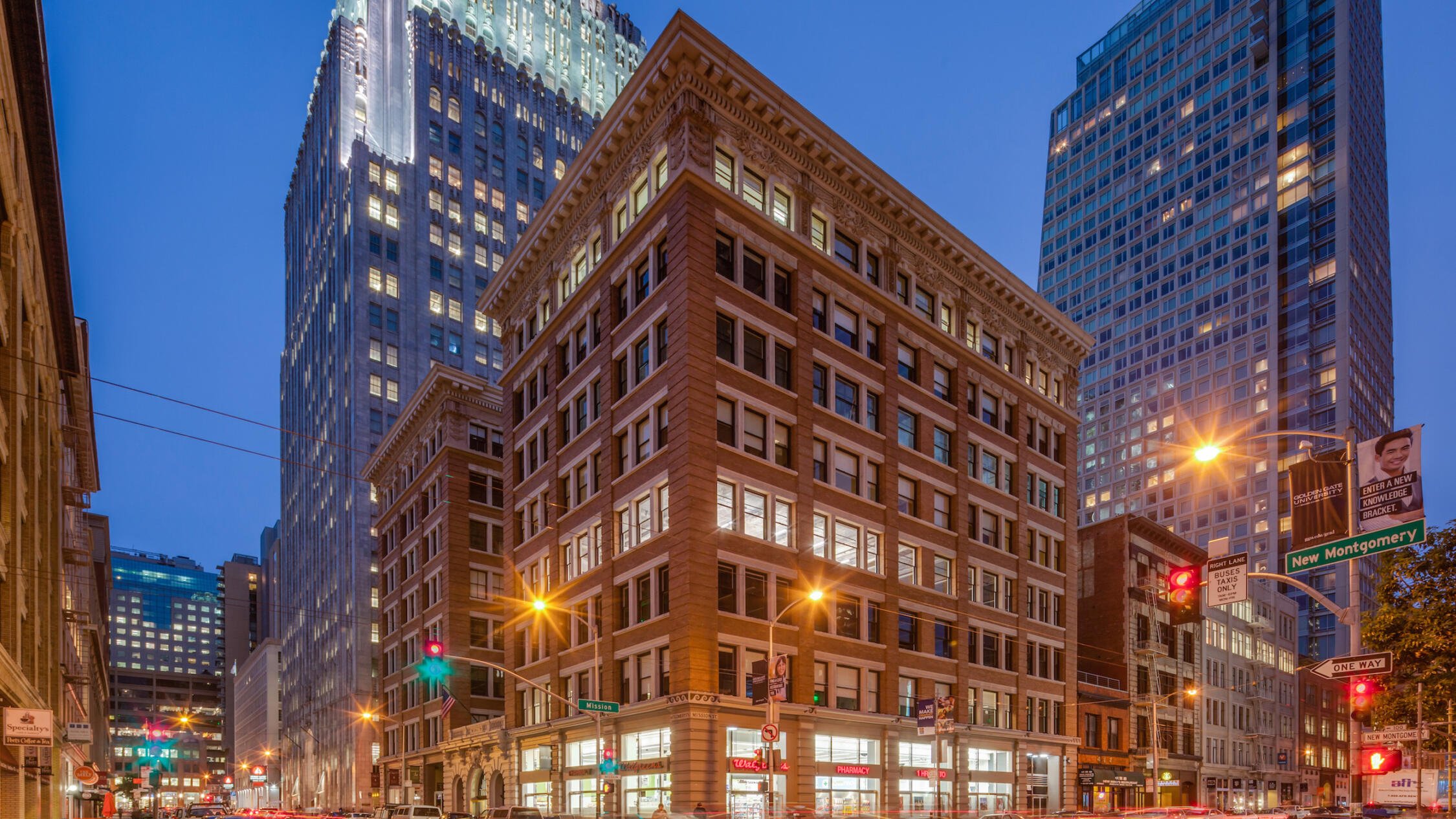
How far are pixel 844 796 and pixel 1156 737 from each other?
27227 millimetres

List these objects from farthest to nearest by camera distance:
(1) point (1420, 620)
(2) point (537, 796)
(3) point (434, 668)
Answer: (2) point (537, 796)
(3) point (434, 668)
(1) point (1420, 620)

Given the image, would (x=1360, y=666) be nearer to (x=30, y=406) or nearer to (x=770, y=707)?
(x=770, y=707)

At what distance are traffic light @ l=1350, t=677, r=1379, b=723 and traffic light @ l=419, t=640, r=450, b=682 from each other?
24.4m

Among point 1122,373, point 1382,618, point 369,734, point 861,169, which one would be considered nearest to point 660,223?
point 861,169

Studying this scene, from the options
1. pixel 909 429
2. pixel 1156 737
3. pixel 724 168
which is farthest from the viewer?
pixel 1156 737

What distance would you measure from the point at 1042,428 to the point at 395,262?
2868 inches

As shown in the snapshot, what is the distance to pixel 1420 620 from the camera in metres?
28.4

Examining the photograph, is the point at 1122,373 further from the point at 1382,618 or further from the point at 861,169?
the point at 1382,618

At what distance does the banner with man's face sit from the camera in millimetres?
16609

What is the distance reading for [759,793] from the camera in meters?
38.3

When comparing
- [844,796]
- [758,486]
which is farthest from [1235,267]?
[758,486]

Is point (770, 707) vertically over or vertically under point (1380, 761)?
under

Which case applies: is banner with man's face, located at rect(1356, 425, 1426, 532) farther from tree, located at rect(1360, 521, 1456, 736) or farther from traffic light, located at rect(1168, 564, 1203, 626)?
tree, located at rect(1360, 521, 1456, 736)

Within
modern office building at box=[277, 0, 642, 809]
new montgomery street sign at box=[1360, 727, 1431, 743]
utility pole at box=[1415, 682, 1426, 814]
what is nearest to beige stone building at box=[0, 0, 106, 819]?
new montgomery street sign at box=[1360, 727, 1431, 743]
